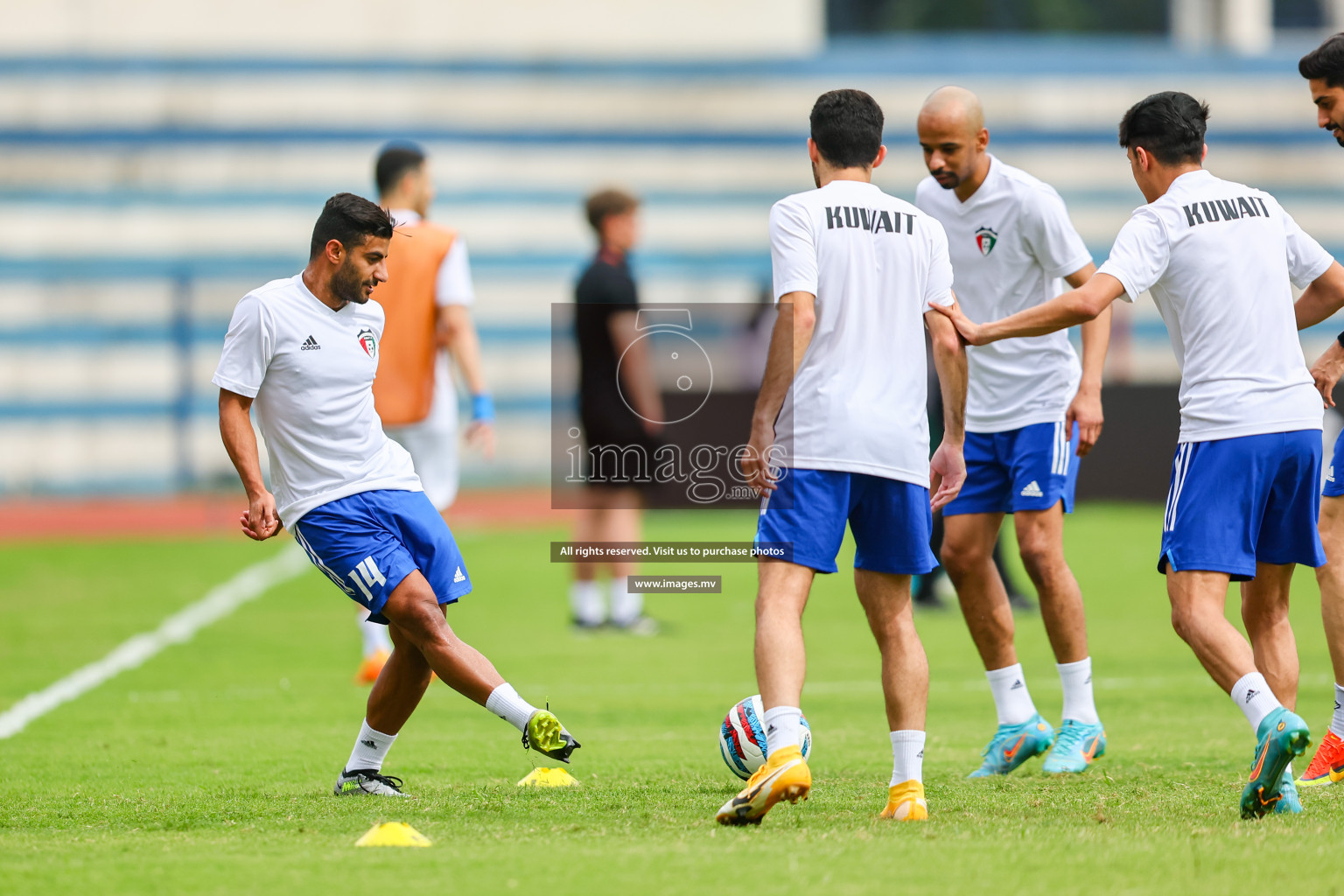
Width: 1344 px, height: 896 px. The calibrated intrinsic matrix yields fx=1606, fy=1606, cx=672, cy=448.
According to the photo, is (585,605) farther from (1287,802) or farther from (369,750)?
(1287,802)

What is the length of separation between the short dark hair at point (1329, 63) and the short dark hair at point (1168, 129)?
49cm

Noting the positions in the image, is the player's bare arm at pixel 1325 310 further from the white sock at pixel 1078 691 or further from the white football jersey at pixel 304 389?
the white football jersey at pixel 304 389

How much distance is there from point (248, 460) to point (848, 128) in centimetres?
220

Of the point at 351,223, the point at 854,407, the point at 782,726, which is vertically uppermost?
the point at 351,223

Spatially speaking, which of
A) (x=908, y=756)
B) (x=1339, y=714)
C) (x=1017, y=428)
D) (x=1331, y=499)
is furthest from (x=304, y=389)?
(x=1339, y=714)

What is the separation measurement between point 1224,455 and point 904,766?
1.41 m

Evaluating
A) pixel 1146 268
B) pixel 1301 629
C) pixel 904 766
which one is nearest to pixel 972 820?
pixel 904 766

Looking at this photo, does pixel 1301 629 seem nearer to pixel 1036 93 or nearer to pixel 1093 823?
pixel 1093 823

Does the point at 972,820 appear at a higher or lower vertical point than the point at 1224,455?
lower

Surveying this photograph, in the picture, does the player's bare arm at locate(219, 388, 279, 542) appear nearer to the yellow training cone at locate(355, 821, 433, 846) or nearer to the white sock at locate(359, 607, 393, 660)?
the yellow training cone at locate(355, 821, 433, 846)

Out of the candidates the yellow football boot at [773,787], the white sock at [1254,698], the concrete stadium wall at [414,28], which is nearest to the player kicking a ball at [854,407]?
the yellow football boot at [773,787]

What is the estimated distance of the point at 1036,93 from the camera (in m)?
26.2

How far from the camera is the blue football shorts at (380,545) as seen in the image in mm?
5246

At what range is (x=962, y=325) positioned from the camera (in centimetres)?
498
